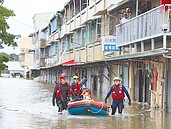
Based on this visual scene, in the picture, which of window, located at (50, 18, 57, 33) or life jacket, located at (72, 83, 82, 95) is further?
window, located at (50, 18, 57, 33)

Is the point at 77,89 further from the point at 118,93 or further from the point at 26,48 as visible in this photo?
the point at 26,48

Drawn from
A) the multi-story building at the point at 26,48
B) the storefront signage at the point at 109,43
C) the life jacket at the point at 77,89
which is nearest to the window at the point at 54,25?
the storefront signage at the point at 109,43

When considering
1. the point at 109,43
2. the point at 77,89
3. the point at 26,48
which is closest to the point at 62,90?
the point at 77,89

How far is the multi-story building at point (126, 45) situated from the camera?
19.2 meters

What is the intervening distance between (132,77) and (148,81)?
2.09m

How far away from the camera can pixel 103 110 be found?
1706 centimetres

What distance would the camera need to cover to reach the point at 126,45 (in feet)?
77.4

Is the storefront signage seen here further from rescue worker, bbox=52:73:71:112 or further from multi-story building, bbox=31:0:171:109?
rescue worker, bbox=52:73:71:112

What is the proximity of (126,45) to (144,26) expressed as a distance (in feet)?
11.9

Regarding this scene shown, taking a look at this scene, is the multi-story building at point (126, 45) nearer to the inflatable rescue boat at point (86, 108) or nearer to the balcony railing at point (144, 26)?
the balcony railing at point (144, 26)

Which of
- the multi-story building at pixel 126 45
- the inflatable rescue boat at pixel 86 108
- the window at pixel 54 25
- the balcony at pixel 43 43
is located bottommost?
the inflatable rescue boat at pixel 86 108

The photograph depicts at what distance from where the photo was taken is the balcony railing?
1773 cm

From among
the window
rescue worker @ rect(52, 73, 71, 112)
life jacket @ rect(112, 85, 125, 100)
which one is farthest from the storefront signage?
the window

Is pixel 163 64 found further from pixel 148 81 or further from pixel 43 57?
pixel 43 57
